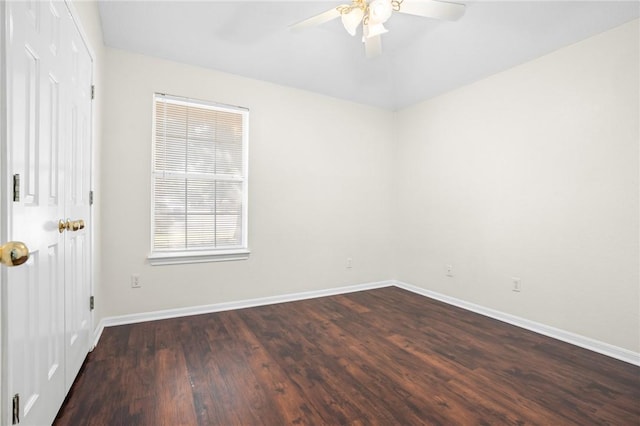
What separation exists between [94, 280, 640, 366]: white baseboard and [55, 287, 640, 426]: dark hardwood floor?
99 mm

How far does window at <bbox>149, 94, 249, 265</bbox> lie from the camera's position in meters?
3.03

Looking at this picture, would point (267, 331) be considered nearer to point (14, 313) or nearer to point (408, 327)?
point (408, 327)

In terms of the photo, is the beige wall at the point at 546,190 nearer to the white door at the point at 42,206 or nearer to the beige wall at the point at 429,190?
the beige wall at the point at 429,190

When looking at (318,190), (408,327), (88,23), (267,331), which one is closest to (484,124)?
(318,190)

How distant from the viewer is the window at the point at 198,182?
9.93 ft

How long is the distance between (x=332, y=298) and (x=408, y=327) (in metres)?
1.13

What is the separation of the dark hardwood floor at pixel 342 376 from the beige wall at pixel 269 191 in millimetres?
480

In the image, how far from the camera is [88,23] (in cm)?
206

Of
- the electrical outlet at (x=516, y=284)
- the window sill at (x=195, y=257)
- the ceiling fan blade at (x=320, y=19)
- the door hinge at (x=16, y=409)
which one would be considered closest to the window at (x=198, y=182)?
the window sill at (x=195, y=257)

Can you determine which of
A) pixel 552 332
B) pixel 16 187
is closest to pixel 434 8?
pixel 16 187

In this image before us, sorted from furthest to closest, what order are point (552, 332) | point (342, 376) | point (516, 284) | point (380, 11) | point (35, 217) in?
point (516, 284) → point (552, 332) → point (342, 376) → point (380, 11) → point (35, 217)

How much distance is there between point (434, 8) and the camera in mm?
1831

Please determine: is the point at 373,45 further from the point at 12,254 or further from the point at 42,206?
the point at 12,254

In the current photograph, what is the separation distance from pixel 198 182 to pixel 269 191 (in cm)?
77
